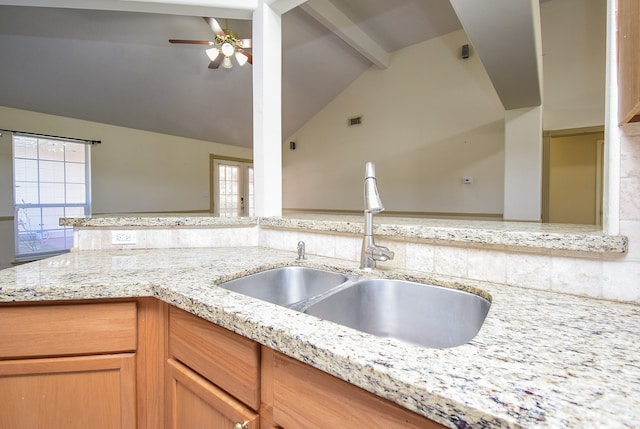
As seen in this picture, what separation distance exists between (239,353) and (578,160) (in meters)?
5.69

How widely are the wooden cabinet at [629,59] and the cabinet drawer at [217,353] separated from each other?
2.73ft

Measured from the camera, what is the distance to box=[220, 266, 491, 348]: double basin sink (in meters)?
0.79

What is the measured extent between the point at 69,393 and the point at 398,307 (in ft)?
3.14

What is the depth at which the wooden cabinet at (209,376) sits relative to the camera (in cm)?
60

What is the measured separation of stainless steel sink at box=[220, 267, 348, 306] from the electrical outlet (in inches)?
28.7

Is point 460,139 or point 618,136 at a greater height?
point 460,139

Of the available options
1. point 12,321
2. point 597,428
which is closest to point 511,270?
point 597,428

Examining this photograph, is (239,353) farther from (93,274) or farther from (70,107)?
(70,107)

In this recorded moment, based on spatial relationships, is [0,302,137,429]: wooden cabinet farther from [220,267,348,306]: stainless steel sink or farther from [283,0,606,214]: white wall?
[283,0,606,214]: white wall

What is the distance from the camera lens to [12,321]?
779 mm

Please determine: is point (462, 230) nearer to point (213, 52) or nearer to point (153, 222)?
point (153, 222)

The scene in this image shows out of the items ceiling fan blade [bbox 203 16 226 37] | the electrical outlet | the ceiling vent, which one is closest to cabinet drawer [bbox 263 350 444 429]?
the electrical outlet

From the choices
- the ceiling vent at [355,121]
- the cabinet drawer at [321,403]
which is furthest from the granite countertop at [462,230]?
the ceiling vent at [355,121]

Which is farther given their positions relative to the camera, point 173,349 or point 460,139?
point 460,139
